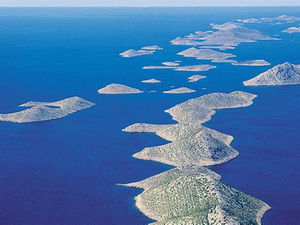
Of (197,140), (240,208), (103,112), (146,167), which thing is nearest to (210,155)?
(197,140)

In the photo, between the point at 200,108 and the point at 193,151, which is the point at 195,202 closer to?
the point at 193,151

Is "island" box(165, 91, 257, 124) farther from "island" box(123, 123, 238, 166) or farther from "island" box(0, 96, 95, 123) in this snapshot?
"island" box(0, 96, 95, 123)

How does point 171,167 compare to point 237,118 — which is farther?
point 237,118

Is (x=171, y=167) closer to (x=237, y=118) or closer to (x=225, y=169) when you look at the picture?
(x=225, y=169)

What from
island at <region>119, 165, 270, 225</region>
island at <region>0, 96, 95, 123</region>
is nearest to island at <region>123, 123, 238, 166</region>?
island at <region>119, 165, 270, 225</region>

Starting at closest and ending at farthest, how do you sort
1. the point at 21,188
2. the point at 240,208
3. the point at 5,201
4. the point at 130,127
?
the point at 240,208 < the point at 5,201 < the point at 21,188 < the point at 130,127

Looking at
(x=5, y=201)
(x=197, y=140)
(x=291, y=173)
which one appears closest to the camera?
(x=5, y=201)

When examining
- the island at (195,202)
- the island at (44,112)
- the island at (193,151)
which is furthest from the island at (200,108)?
the island at (195,202)

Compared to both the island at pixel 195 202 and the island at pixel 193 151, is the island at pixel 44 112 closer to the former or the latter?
the island at pixel 193 151
